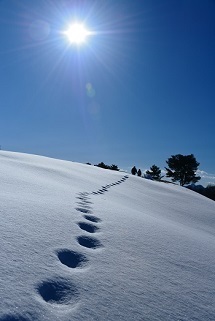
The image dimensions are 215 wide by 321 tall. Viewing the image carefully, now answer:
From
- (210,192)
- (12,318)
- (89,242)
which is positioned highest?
(210,192)

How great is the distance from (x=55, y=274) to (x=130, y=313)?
1.73ft

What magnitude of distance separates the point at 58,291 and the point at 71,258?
1.59ft

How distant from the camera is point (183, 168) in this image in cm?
4166

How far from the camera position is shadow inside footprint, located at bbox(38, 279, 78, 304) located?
1.45 m

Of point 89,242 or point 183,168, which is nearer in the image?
point 89,242

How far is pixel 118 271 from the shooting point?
191cm

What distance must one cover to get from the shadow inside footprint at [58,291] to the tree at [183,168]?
1645 inches

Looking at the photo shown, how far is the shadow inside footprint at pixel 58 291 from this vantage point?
4.75 ft

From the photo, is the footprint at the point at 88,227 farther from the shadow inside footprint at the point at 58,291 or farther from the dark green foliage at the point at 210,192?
the dark green foliage at the point at 210,192

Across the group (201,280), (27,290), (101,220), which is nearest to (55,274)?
(27,290)

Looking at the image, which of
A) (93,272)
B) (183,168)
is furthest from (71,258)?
(183,168)

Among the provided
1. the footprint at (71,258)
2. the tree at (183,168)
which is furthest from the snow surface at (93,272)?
the tree at (183,168)

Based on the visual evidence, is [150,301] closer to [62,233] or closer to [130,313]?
[130,313]

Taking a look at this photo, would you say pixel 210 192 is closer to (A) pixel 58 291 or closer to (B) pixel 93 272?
(B) pixel 93 272
